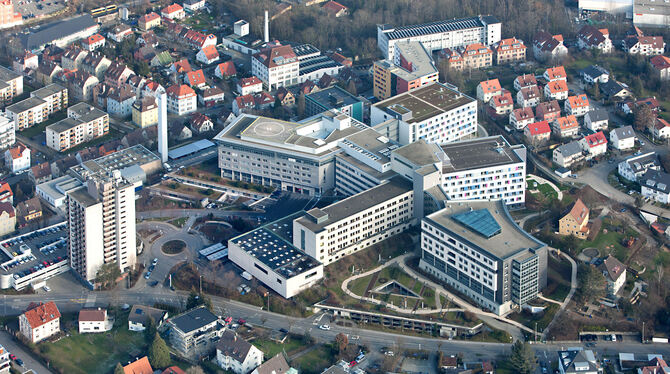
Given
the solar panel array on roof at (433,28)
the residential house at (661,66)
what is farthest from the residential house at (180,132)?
the residential house at (661,66)

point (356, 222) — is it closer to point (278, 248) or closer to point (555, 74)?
point (278, 248)

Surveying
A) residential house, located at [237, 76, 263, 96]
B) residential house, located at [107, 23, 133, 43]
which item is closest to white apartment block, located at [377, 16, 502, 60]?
residential house, located at [237, 76, 263, 96]

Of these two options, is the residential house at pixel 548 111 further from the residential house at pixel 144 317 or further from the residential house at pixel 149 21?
the residential house at pixel 149 21

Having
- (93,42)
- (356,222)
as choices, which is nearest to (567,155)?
(356,222)

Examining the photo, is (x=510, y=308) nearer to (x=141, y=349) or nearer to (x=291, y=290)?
(x=291, y=290)

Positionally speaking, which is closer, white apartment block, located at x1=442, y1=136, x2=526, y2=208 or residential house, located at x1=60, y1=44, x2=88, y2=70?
white apartment block, located at x1=442, y1=136, x2=526, y2=208

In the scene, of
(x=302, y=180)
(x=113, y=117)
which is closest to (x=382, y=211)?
(x=302, y=180)

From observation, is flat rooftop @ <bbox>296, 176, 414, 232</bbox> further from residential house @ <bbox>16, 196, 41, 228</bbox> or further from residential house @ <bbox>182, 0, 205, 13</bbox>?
residential house @ <bbox>182, 0, 205, 13</bbox>
